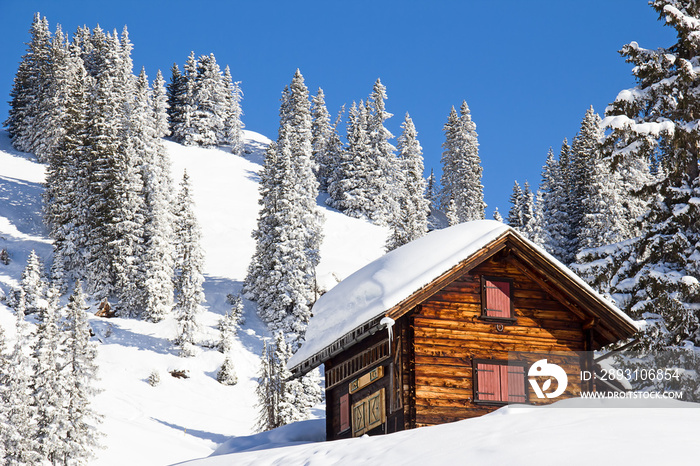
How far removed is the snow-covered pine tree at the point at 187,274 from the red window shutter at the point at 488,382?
36131mm

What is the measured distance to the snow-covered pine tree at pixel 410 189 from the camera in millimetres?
67000

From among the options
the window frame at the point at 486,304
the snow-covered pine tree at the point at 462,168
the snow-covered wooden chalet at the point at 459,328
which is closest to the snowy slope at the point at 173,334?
the snow-covered pine tree at the point at 462,168

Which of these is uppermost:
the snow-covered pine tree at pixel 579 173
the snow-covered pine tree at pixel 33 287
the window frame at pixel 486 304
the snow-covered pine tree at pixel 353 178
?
the snow-covered pine tree at pixel 353 178

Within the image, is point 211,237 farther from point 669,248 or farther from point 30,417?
point 669,248

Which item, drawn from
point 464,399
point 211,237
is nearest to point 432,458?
point 464,399

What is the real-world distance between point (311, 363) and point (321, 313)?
1691mm

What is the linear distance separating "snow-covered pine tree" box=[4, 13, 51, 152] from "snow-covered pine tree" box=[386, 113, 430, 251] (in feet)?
130

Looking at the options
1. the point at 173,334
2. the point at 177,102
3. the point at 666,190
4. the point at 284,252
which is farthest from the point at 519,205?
the point at 666,190

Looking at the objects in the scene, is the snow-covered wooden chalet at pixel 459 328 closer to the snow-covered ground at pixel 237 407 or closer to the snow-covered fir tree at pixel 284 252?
the snow-covered ground at pixel 237 407

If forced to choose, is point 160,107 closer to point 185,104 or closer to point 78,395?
point 185,104

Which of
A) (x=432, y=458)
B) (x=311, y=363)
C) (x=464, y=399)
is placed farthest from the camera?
(x=311, y=363)

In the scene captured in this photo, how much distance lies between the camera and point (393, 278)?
24.1 m

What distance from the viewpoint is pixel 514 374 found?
24062 millimetres

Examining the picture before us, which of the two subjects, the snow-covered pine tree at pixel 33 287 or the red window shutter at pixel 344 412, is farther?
the snow-covered pine tree at pixel 33 287
